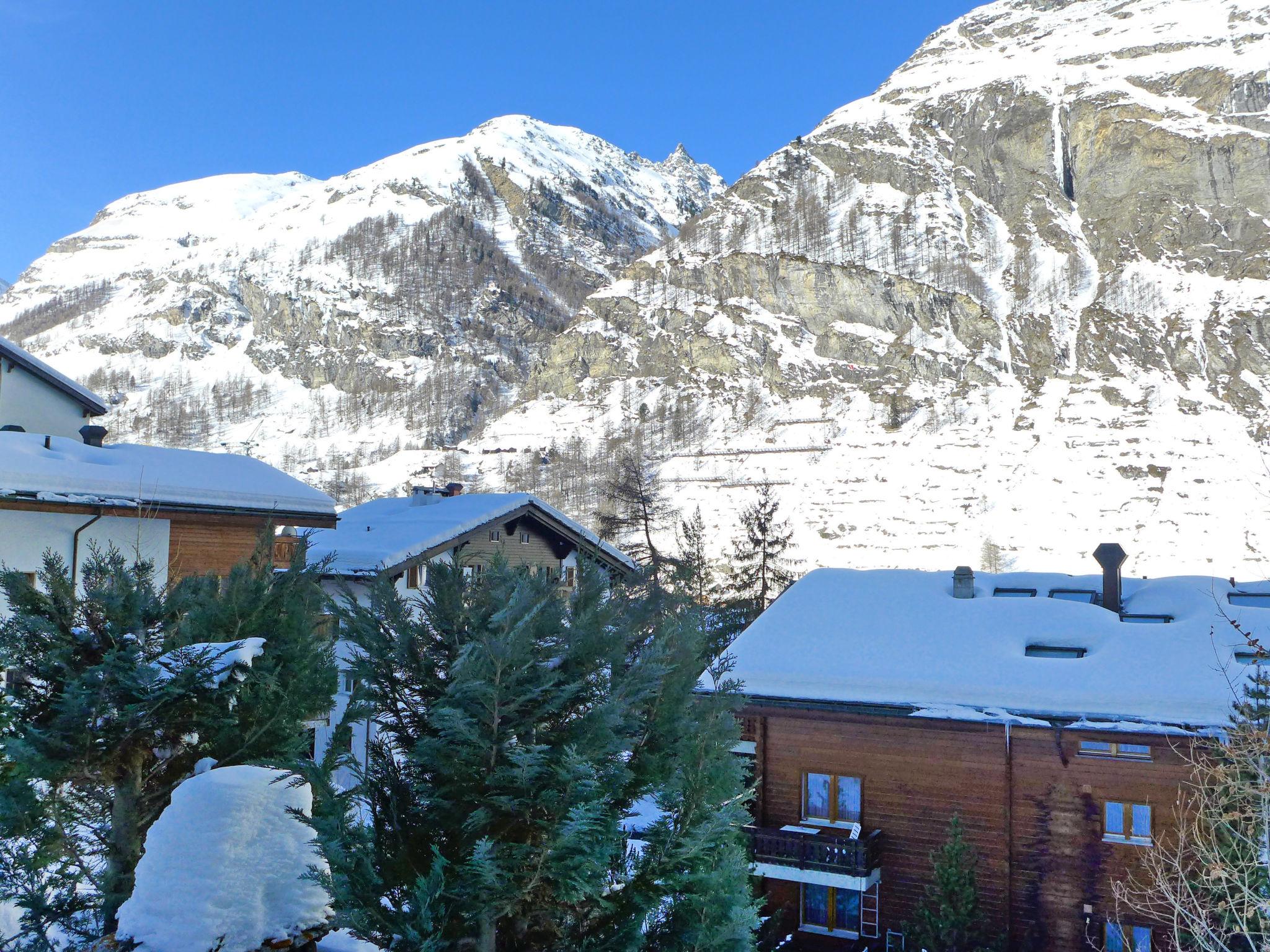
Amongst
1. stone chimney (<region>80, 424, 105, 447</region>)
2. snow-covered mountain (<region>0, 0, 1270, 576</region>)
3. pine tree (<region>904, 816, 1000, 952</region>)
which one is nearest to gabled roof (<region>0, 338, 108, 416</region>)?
stone chimney (<region>80, 424, 105, 447</region>)

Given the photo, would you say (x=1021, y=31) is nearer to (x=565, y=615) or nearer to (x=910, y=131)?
(x=910, y=131)

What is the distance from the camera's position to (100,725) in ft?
21.3

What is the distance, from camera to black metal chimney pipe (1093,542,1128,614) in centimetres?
1702

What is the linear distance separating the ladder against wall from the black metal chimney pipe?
6.43 metres

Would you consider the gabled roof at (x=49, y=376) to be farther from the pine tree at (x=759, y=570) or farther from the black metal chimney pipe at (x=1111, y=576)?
the pine tree at (x=759, y=570)

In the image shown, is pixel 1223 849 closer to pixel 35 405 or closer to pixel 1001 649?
pixel 1001 649

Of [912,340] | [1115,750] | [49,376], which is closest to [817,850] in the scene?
[1115,750]

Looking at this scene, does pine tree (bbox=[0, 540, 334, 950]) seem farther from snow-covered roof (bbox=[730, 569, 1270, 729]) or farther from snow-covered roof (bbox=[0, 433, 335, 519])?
snow-covered roof (bbox=[730, 569, 1270, 729])

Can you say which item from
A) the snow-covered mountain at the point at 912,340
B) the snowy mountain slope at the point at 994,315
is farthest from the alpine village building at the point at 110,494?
the snowy mountain slope at the point at 994,315

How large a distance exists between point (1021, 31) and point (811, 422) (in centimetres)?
10233

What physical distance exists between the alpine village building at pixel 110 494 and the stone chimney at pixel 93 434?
2 cm

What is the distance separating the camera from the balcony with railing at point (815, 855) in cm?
1381

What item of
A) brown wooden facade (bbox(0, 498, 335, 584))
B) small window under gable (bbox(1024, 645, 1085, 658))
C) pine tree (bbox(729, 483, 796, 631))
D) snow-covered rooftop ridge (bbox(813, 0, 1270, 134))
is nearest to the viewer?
small window under gable (bbox(1024, 645, 1085, 658))

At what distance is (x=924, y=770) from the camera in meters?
14.4
